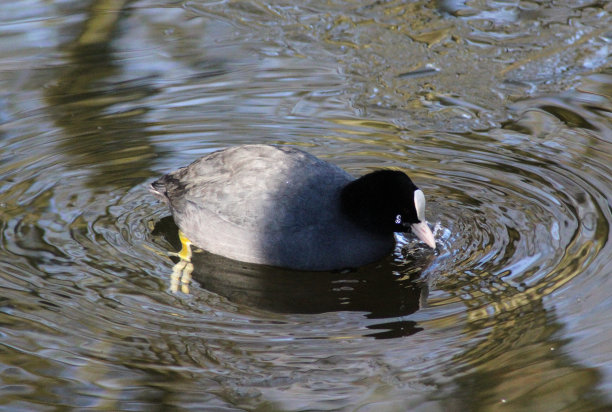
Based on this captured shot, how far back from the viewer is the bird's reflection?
4.06m

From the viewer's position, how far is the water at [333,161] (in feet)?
11.3

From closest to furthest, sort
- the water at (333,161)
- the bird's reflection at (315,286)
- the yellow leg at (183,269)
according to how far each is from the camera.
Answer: the water at (333,161) < the bird's reflection at (315,286) < the yellow leg at (183,269)

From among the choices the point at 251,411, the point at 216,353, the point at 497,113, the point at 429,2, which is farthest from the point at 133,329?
the point at 429,2

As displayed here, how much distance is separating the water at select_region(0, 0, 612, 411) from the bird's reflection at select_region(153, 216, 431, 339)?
0.05ft

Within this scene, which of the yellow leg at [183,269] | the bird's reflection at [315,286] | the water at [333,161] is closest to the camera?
the water at [333,161]

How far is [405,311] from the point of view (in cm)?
400

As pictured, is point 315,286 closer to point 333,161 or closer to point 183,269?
point 183,269

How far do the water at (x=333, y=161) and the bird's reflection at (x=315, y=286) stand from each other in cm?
1

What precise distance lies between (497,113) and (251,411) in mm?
3428

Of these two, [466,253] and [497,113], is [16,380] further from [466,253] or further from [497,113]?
[497,113]

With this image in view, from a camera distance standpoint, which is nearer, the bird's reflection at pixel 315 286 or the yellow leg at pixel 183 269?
the bird's reflection at pixel 315 286

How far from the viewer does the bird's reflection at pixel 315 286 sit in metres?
4.06

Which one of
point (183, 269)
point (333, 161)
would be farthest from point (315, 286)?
point (333, 161)

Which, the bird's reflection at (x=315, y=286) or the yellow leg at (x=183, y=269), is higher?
the yellow leg at (x=183, y=269)
